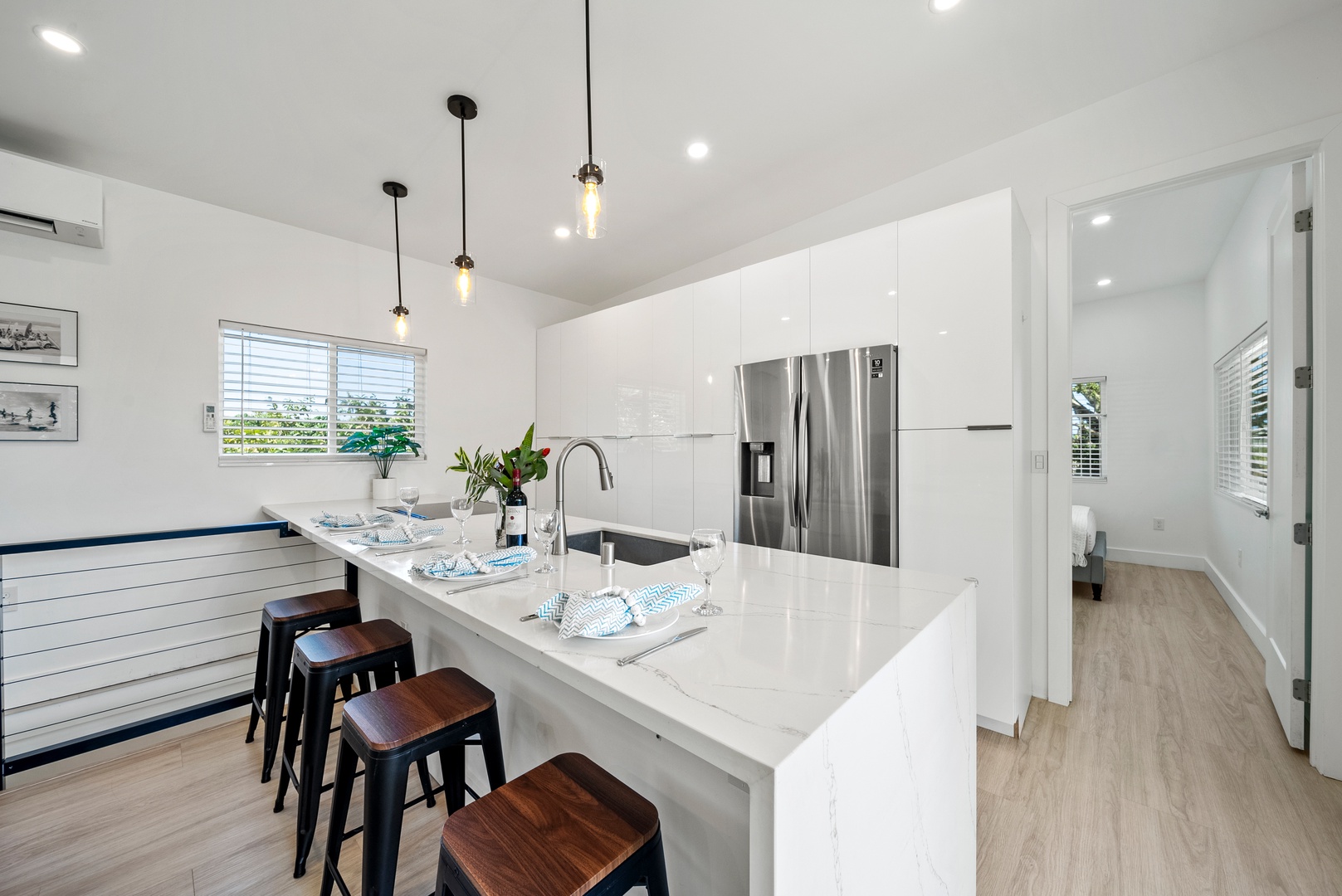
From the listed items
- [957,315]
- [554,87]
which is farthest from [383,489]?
[957,315]

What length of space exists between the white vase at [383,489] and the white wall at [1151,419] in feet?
19.1

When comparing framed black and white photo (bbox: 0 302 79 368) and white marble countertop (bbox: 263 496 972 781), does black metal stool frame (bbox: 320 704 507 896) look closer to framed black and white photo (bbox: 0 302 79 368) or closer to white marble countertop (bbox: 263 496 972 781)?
white marble countertop (bbox: 263 496 972 781)

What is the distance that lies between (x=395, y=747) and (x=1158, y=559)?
6944mm

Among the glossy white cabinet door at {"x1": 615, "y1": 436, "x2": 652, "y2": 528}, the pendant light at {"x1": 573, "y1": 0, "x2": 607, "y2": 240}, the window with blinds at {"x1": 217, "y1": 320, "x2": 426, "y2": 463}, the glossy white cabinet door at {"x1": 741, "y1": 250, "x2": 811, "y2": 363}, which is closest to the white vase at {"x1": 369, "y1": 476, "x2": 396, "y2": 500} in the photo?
the window with blinds at {"x1": 217, "y1": 320, "x2": 426, "y2": 463}

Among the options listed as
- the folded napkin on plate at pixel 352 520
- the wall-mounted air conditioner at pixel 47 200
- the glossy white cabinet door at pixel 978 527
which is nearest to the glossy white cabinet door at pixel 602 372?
the folded napkin on plate at pixel 352 520

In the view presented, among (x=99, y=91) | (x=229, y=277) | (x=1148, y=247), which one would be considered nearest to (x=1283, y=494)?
(x=1148, y=247)

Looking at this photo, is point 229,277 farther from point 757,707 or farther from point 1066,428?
point 1066,428

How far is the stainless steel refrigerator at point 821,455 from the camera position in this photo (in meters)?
2.43

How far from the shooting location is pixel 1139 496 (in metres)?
5.35

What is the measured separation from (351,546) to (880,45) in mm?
2575

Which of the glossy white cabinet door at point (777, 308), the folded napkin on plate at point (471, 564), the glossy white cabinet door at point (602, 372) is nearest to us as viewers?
the folded napkin on plate at point (471, 564)

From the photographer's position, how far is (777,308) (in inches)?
113

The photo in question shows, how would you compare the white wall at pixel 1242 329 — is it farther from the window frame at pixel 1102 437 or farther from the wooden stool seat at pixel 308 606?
the wooden stool seat at pixel 308 606

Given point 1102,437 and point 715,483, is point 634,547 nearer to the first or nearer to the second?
point 715,483
